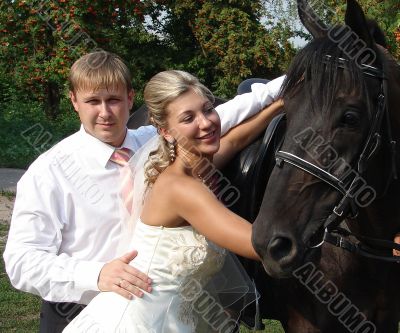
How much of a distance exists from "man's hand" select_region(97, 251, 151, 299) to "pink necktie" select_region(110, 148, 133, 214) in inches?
14.7

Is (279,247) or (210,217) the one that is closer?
(279,247)

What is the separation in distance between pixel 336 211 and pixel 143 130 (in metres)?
1.29

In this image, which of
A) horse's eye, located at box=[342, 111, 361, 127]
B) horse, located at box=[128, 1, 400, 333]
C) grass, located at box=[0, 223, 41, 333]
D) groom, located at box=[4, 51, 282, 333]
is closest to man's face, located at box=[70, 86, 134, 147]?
groom, located at box=[4, 51, 282, 333]

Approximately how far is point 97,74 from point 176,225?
722 millimetres

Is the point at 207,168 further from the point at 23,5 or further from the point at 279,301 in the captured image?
the point at 23,5

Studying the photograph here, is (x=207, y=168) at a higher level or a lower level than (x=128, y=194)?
higher

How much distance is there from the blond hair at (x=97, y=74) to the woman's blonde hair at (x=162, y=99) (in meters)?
0.17

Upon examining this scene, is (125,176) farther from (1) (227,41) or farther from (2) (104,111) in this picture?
(1) (227,41)

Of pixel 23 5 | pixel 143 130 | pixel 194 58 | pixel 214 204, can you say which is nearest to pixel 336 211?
pixel 214 204

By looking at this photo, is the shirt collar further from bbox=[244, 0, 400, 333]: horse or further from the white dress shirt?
bbox=[244, 0, 400, 333]: horse

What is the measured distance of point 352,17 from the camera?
220 centimetres

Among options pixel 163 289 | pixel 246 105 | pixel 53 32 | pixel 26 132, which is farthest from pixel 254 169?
pixel 26 132

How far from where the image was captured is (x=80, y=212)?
243 cm

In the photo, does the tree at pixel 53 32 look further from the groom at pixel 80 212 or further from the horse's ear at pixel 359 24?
the horse's ear at pixel 359 24
